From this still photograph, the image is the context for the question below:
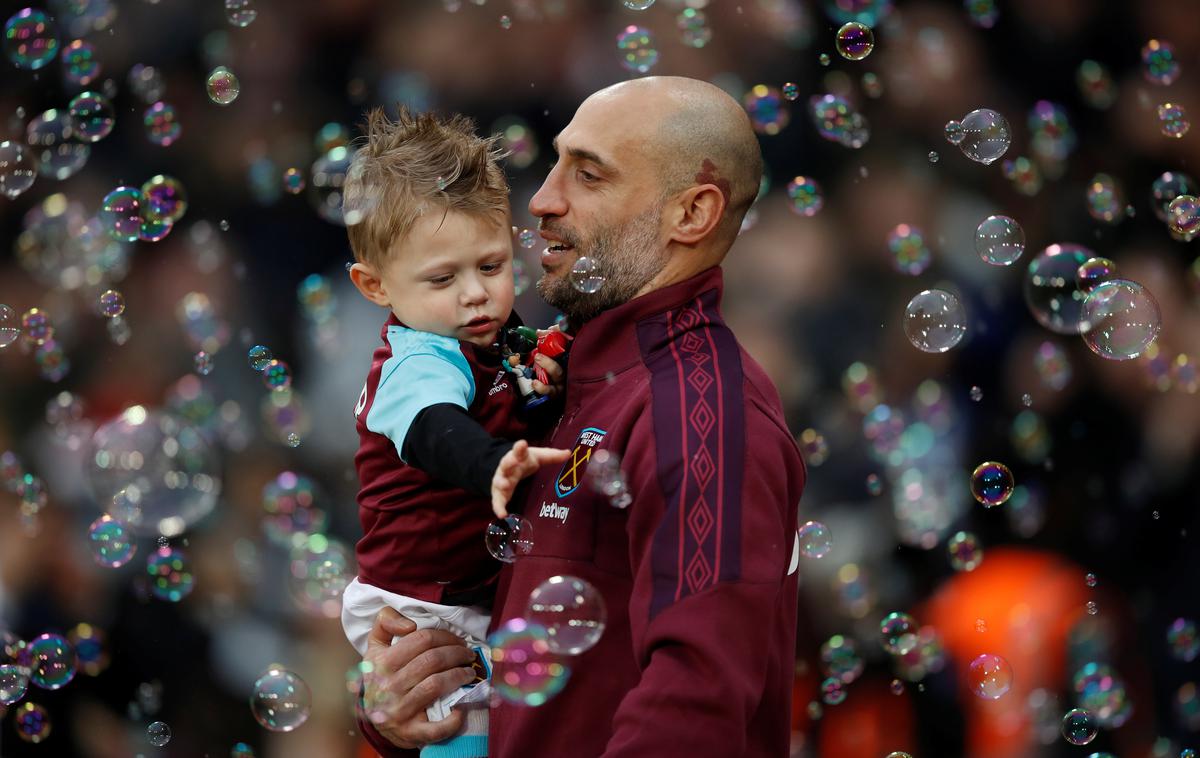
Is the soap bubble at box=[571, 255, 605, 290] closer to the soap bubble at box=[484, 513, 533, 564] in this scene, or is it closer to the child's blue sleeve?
the child's blue sleeve

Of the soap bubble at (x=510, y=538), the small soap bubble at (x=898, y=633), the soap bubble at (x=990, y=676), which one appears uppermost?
the soap bubble at (x=510, y=538)

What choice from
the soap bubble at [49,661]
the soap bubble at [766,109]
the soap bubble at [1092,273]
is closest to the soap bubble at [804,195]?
the soap bubble at [766,109]

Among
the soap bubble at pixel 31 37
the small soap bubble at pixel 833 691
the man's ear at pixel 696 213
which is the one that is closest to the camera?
the man's ear at pixel 696 213

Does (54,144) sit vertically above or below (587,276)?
below

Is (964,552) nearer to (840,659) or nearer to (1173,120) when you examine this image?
(840,659)

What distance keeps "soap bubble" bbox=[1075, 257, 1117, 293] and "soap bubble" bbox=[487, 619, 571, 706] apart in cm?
192

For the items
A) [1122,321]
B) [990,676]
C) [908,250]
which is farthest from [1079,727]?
[908,250]

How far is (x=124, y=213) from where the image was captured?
3.62m

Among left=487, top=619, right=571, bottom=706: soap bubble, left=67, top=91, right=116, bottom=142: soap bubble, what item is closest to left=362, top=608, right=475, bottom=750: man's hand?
left=487, top=619, right=571, bottom=706: soap bubble

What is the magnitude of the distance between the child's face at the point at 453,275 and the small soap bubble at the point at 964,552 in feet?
6.86

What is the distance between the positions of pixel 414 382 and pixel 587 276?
37 cm

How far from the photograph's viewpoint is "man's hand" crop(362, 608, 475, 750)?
2.24 m

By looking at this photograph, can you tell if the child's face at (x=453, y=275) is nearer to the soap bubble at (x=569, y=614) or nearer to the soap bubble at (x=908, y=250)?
the soap bubble at (x=569, y=614)

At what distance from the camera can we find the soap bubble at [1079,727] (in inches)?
126
